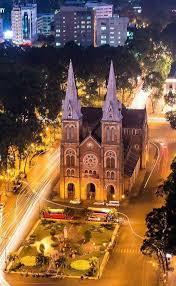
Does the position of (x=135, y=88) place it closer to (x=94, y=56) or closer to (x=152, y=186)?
(x=94, y=56)

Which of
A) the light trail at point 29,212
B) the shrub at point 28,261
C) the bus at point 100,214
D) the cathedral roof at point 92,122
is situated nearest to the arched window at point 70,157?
the cathedral roof at point 92,122

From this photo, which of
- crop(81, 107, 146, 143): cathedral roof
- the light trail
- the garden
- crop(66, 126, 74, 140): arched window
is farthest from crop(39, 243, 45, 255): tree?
crop(81, 107, 146, 143): cathedral roof

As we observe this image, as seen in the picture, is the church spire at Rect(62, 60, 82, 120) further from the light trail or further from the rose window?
the light trail

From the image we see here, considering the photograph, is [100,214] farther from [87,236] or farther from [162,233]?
[162,233]

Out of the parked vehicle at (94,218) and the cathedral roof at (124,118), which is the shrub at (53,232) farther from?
the cathedral roof at (124,118)

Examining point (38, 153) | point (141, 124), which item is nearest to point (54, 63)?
point (38, 153)

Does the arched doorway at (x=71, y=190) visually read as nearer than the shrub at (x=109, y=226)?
No

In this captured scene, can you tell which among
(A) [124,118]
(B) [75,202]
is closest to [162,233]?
(B) [75,202]
